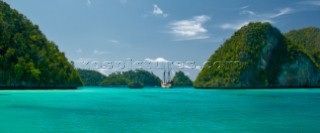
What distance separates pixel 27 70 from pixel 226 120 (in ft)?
211

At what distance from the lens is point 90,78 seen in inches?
7402

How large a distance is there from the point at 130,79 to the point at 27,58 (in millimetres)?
115382

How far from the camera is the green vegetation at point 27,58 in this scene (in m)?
72.1

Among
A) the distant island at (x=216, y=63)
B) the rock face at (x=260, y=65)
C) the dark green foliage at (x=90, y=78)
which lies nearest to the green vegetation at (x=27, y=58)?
the distant island at (x=216, y=63)

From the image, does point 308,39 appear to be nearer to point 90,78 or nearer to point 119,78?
point 119,78

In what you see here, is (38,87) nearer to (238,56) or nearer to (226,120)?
(226,120)

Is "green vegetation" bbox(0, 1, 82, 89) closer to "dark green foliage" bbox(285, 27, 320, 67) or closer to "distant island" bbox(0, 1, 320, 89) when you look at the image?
"distant island" bbox(0, 1, 320, 89)

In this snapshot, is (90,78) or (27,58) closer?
(27,58)

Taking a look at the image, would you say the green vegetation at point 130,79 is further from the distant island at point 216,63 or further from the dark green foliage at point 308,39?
the dark green foliage at point 308,39

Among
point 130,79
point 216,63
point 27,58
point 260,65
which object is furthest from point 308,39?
point 27,58

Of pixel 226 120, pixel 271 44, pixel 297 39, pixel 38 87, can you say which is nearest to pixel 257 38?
pixel 271 44

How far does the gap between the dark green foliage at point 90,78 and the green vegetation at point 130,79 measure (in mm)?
4008

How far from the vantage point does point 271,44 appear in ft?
452

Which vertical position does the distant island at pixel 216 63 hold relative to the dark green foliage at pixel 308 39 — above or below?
below
